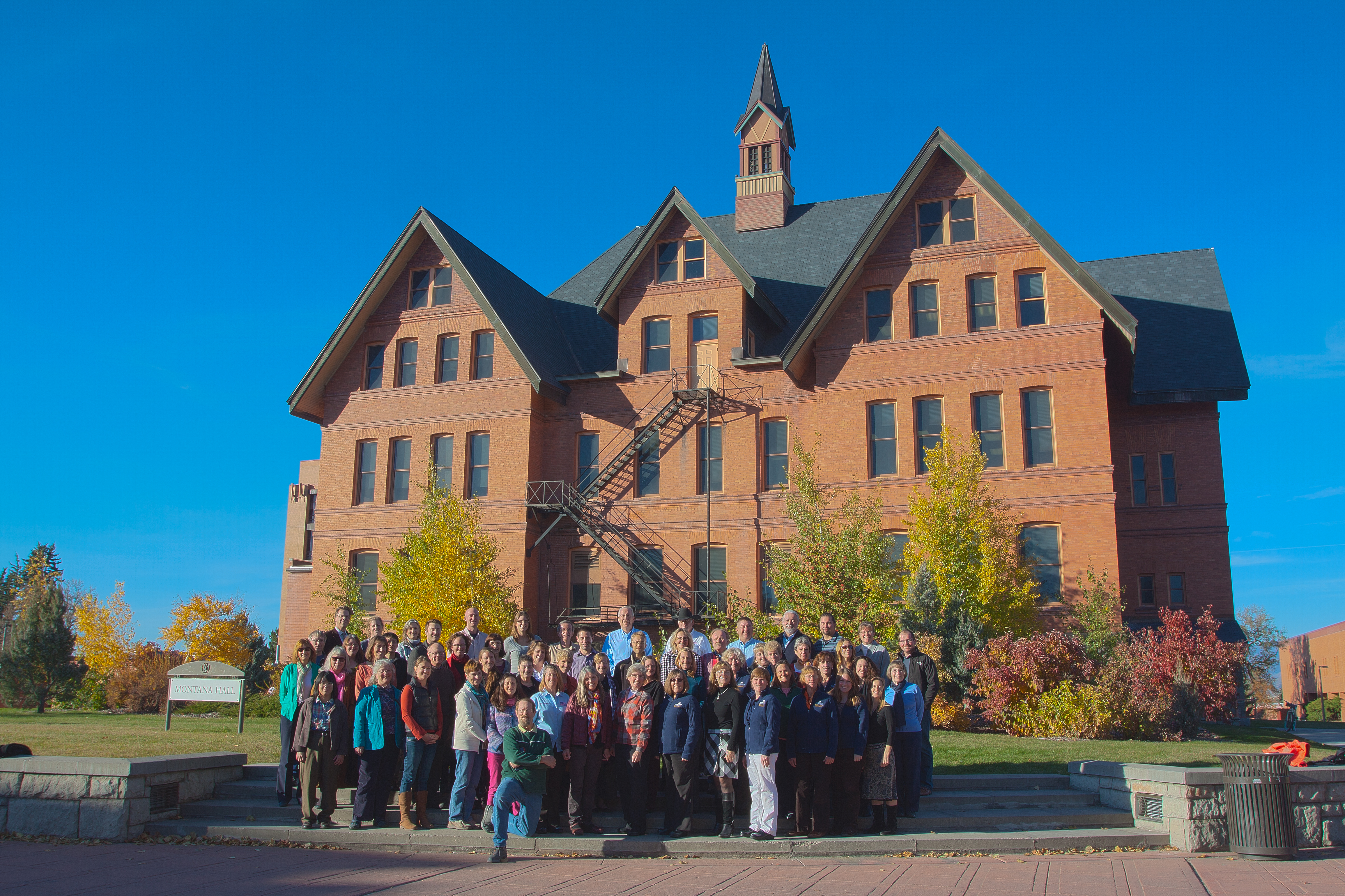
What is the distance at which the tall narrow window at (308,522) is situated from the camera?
34.1m

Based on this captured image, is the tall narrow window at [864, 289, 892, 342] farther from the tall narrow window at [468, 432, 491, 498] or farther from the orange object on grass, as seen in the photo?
the orange object on grass

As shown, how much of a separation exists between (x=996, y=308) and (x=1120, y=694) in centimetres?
1105

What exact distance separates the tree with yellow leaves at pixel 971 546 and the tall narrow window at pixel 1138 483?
5930 millimetres

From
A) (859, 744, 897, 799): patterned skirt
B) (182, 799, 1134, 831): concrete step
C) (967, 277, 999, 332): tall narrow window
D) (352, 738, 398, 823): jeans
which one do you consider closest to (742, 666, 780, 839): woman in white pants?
(182, 799, 1134, 831): concrete step

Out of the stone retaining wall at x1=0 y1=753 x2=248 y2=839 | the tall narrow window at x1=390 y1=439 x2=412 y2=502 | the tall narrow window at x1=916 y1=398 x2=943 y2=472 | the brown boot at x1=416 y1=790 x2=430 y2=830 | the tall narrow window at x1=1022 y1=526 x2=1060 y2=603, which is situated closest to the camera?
the brown boot at x1=416 y1=790 x2=430 y2=830

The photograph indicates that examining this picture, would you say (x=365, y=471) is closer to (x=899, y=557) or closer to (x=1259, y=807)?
(x=899, y=557)

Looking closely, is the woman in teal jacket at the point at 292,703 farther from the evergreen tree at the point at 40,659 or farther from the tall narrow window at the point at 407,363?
the evergreen tree at the point at 40,659

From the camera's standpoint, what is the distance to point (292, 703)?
36.1 feet

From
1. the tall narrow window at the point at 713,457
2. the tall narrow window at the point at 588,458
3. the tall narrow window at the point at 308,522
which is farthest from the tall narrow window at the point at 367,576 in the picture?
the tall narrow window at the point at 713,457

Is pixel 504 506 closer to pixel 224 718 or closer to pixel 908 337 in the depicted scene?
pixel 224 718

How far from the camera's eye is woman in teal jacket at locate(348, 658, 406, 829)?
10.3 meters

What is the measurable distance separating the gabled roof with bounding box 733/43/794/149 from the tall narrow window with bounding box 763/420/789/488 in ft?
47.1

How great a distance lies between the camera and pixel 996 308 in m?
25.1

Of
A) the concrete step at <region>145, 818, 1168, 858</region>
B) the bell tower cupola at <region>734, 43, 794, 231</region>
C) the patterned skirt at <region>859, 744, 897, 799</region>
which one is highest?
the bell tower cupola at <region>734, 43, 794, 231</region>
